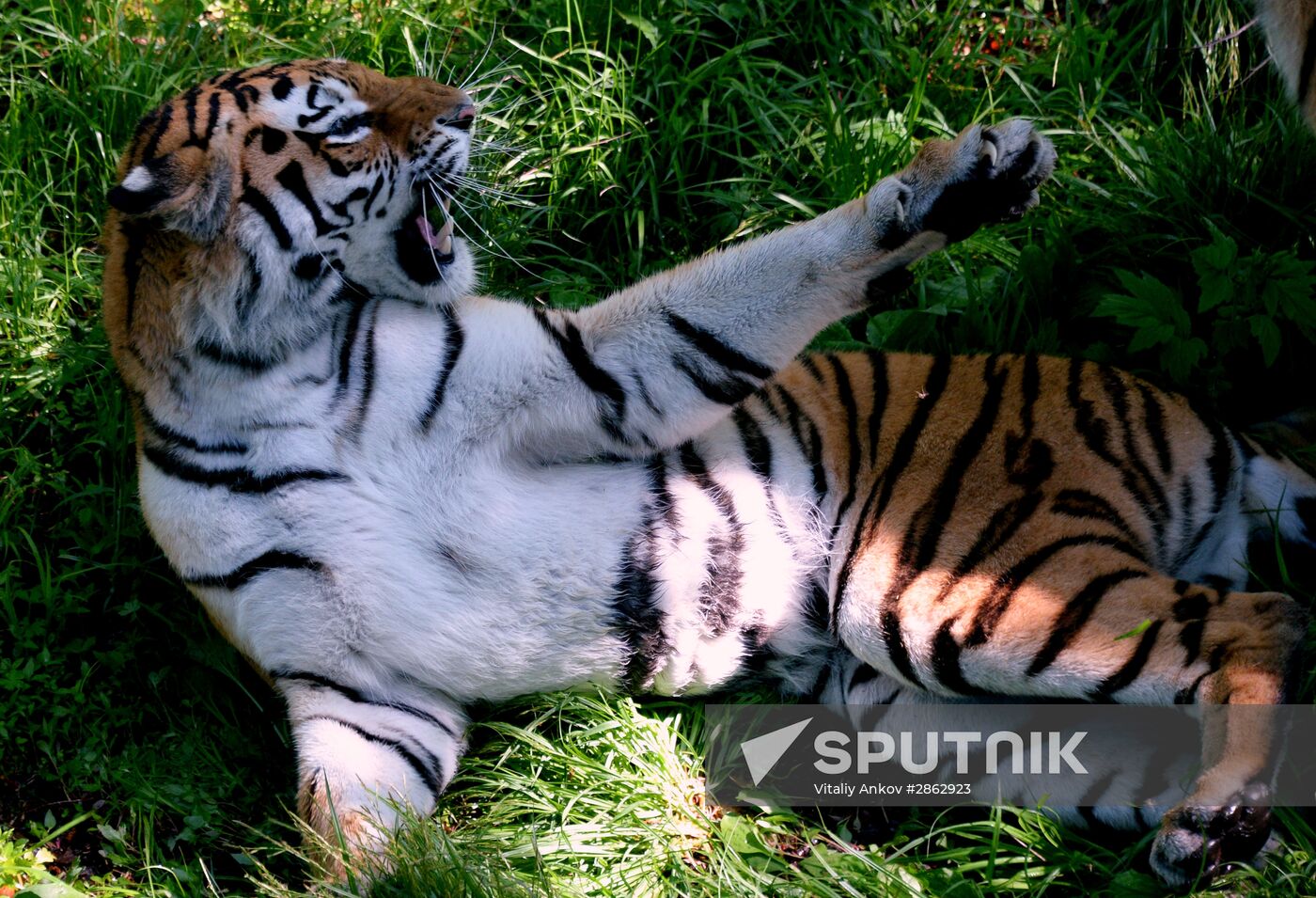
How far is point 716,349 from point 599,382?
0.86ft

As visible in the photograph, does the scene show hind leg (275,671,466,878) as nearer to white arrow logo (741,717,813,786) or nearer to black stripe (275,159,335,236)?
white arrow logo (741,717,813,786)

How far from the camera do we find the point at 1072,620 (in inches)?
100

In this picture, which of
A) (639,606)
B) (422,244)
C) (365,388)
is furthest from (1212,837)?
(422,244)

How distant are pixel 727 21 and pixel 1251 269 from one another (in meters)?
1.70

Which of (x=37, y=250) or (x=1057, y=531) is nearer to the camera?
(x=1057, y=531)

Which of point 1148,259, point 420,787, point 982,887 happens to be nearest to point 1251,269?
point 1148,259

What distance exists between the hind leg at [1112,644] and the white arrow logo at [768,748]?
29 cm

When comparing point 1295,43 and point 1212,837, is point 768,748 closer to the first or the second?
point 1212,837

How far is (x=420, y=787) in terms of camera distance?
2.67 metres

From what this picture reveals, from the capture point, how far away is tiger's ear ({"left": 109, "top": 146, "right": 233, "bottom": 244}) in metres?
2.39

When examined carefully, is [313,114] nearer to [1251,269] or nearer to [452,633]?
[452,633]

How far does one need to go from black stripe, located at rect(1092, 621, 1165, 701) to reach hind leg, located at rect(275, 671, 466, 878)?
1.39 meters

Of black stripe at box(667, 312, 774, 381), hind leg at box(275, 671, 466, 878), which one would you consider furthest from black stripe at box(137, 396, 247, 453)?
black stripe at box(667, 312, 774, 381)

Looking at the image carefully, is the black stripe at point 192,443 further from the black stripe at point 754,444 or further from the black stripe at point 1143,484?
the black stripe at point 1143,484
